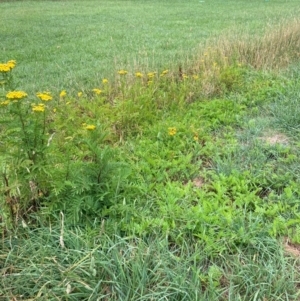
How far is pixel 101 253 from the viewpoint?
5.82 ft

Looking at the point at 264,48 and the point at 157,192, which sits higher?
the point at 264,48

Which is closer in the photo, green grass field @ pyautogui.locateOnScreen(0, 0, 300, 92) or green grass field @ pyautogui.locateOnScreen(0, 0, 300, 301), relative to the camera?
green grass field @ pyautogui.locateOnScreen(0, 0, 300, 301)

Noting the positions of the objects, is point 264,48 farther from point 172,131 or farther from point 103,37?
point 103,37

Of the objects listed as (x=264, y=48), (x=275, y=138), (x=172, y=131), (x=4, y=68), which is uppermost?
(x=4, y=68)

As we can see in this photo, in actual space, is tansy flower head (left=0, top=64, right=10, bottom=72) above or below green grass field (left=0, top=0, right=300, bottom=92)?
above

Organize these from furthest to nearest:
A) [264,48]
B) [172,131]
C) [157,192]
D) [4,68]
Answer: [264,48]
[172,131]
[157,192]
[4,68]

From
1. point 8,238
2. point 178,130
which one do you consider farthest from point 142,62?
point 8,238

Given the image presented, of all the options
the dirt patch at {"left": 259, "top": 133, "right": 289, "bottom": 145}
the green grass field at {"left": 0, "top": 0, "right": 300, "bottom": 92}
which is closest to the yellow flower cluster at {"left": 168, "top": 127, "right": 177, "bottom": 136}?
the dirt patch at {"left": 259, "top": 133, "right": 289, "bottom": 145}

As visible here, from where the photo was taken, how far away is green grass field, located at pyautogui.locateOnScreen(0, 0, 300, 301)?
1677mm

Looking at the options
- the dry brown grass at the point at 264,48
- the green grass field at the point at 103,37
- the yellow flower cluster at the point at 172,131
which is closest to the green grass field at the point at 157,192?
the yellow flower cluster at the point at 172,131

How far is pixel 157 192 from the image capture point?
2.34m

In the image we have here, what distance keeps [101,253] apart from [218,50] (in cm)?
388

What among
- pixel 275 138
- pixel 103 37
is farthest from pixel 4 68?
pixel 103 37

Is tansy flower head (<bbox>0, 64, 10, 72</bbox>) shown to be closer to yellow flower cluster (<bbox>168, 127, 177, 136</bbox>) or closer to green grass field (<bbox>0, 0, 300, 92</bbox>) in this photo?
A: yellow flower cluster (<bbox>168, 127, 177, 136</bbox>)
